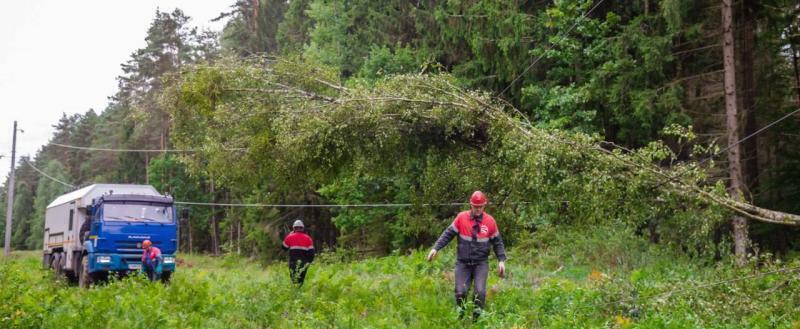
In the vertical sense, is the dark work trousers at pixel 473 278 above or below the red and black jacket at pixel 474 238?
below

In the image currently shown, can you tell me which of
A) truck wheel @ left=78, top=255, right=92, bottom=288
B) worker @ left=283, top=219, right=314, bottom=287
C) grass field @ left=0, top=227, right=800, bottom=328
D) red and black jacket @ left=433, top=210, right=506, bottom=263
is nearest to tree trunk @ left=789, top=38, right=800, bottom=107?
grass field @ left=0, top=227, right=800, bottom=328

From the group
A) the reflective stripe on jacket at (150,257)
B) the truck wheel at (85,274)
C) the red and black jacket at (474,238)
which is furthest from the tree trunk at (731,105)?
the truck wheel at (85,274)

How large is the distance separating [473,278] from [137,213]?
12271mm

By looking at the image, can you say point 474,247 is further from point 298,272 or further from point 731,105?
point 731,105

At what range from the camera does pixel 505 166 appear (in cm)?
1161

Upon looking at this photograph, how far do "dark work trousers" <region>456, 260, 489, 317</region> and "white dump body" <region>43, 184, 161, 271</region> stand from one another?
12861mm

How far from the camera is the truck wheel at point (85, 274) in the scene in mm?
18281

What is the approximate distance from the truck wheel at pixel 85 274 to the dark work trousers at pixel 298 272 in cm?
779

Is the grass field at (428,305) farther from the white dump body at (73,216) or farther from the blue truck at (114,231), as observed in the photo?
the white dump body at (73,216)

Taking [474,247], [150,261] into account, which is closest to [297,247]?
[474,247]

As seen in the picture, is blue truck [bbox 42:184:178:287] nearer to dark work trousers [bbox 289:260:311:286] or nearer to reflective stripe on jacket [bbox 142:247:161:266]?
reflective stripe on jacket [bbox 142:247:161:266]

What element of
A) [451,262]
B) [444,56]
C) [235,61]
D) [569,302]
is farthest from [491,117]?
[444,56]

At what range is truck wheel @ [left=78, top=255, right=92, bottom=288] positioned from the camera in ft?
60.0

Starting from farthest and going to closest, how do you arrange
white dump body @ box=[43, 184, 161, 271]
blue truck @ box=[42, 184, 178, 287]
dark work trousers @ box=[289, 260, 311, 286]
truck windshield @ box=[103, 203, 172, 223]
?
white dump body @ box=[43, 184, 161, 271]
truck windshield @ box=[103, 203, 172, 223]
blue truck @ box=[42, 184, 178, 287]
dark work trousers @ box=[289, 260, 311, 286]
